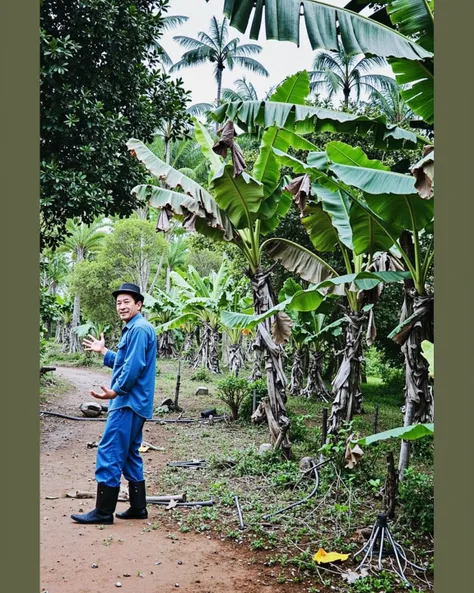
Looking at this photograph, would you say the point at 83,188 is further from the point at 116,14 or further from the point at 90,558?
the point at 90,558

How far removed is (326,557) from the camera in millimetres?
2445

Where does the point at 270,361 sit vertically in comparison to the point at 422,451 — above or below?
above

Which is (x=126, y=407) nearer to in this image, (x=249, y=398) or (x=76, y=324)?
(x=249, y=398)

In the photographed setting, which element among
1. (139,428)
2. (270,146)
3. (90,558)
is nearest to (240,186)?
(270,146)

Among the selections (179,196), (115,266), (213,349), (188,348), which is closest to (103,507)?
(179,196)

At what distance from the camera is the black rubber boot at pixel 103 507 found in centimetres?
274

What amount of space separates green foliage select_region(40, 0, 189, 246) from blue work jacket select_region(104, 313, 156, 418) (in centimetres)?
165

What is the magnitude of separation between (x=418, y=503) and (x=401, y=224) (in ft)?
4.69

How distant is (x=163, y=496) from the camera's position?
11.0 ft

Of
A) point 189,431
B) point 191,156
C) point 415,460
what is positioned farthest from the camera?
point 191,156

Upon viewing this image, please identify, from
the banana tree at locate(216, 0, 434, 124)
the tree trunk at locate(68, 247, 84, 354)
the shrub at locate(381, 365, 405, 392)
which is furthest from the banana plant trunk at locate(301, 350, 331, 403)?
the tree trunk at locate(68, 247, 84, 354)

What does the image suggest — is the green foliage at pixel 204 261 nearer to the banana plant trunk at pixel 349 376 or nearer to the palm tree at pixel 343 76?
the palm tree at pixel 343 76

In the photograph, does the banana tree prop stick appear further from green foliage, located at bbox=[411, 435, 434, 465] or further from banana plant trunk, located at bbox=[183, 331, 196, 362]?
banana plant trunk, located at bbox=[183, 331, 196, 362]

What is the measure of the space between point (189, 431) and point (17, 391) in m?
5.19
